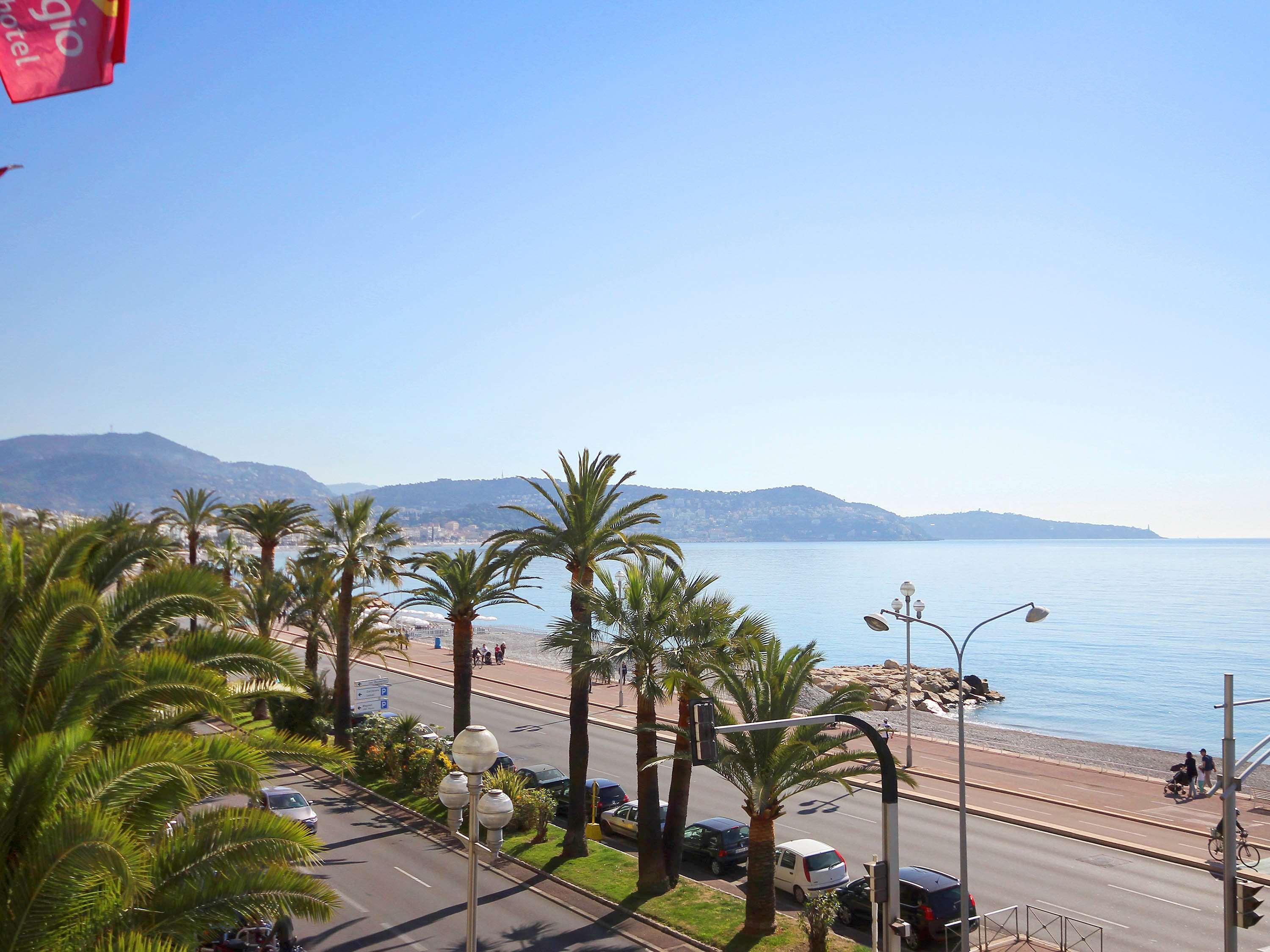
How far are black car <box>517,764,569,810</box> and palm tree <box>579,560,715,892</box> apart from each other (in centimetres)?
758

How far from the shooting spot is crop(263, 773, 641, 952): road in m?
18.3

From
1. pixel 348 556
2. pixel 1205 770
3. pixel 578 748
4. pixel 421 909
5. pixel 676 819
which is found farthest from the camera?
pixel 348 556

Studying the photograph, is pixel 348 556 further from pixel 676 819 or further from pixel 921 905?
pixel 921 905

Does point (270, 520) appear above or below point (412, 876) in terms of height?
above

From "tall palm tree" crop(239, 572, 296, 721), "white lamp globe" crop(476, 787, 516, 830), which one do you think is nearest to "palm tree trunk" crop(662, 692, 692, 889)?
"white lamp globe" crop(476, 787, 516, 830)

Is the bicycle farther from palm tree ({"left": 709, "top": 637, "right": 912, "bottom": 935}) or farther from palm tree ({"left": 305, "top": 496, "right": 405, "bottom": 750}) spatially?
palm tree ({"left": 305, "top": 496, "right": 405, "bottom": 750})

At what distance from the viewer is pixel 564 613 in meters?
164

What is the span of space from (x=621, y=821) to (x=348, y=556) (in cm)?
1477

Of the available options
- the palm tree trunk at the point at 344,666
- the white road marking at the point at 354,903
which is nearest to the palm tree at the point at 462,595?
the palm tree trunk at the point at 344,666

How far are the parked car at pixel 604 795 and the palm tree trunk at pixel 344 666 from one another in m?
11.2

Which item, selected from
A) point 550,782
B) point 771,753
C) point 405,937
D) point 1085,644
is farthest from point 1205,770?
point 1085,644

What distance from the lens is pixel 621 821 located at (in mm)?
26562

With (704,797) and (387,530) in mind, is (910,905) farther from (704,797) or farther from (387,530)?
(387,530)

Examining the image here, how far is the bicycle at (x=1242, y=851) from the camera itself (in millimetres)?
23797
